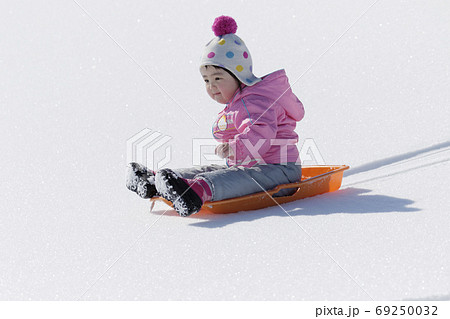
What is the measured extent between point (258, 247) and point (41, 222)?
0.89m

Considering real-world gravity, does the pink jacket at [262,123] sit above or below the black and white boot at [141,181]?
above

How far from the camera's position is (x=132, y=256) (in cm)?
133

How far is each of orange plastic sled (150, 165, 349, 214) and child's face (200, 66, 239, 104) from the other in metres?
0.44

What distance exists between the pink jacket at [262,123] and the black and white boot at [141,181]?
332 millimetres

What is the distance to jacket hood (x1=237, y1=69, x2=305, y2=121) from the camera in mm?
1847

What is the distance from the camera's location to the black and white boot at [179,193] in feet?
5.01
